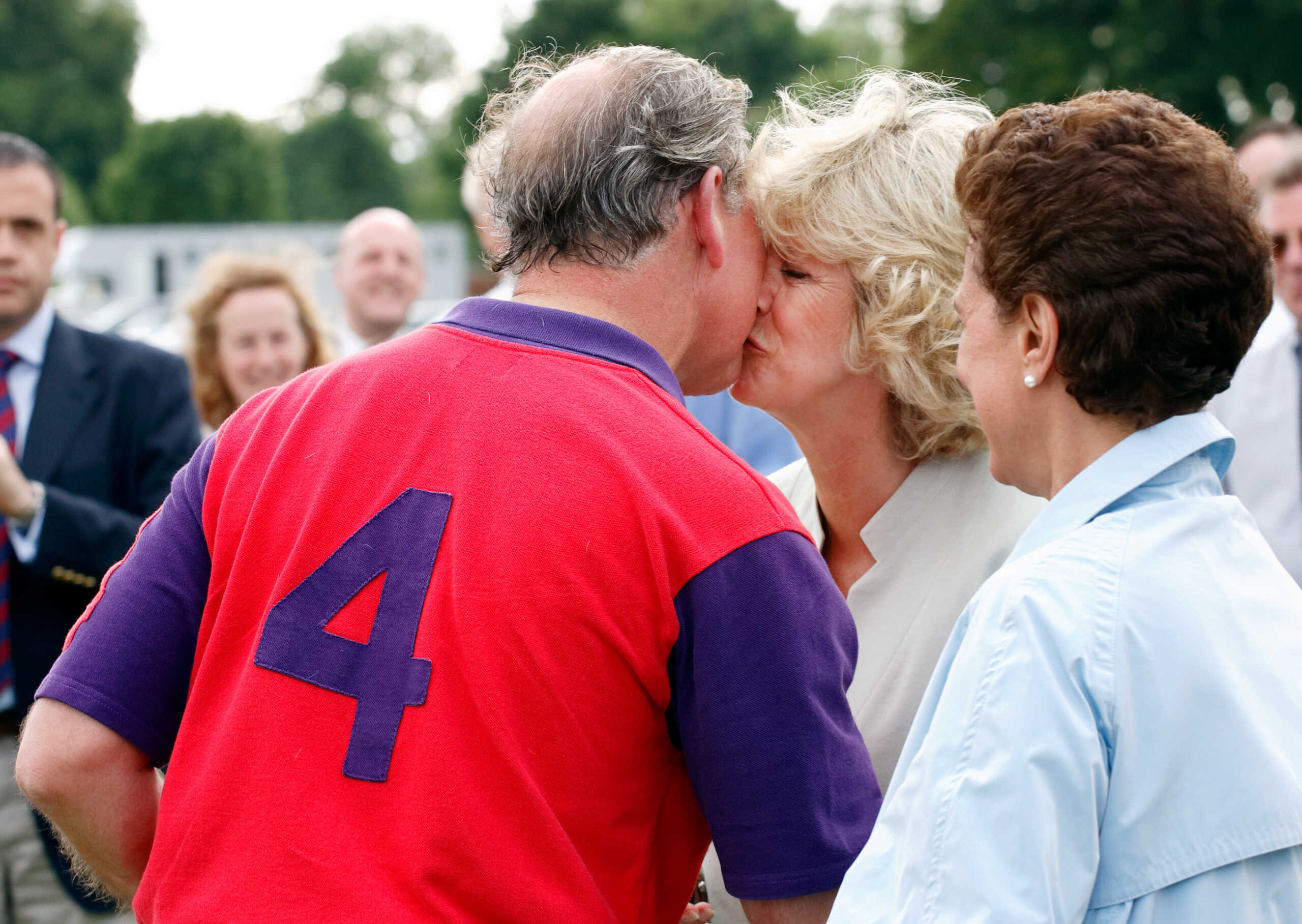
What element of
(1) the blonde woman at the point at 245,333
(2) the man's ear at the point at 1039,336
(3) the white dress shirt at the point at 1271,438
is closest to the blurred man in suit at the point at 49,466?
(1) the blonde woman at the point at 245,333

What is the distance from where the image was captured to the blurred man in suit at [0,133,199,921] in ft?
10.7

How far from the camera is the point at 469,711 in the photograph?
52.8 inches

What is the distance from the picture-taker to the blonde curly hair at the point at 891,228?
2102 mm

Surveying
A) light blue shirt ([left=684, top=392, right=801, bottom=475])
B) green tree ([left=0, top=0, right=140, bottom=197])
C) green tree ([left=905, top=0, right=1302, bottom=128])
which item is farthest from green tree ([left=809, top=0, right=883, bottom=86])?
light blue shirt ([left=684, top=392, right=801, bottom=475])

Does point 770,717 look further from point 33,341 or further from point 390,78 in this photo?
point 390,78

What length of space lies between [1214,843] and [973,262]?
715 millimetres

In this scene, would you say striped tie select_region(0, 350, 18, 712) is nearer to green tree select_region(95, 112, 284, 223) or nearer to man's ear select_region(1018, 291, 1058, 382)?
man's ear select_region(1018, 291, 1058, 382)

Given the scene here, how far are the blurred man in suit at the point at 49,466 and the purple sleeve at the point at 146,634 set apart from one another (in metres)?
1.84

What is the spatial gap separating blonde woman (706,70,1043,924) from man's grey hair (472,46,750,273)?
40cm

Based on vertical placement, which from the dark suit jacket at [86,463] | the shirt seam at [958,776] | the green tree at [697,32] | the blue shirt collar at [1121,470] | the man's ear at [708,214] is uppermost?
the green tree at [697,32]

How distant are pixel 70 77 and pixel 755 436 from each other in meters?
63.9

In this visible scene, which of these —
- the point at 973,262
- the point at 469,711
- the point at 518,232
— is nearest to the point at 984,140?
the point at 973,262

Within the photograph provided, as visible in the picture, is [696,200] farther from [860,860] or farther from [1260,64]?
[1260,64]

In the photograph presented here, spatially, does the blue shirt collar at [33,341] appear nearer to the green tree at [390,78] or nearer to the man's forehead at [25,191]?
the man's forehead at [25,191]
